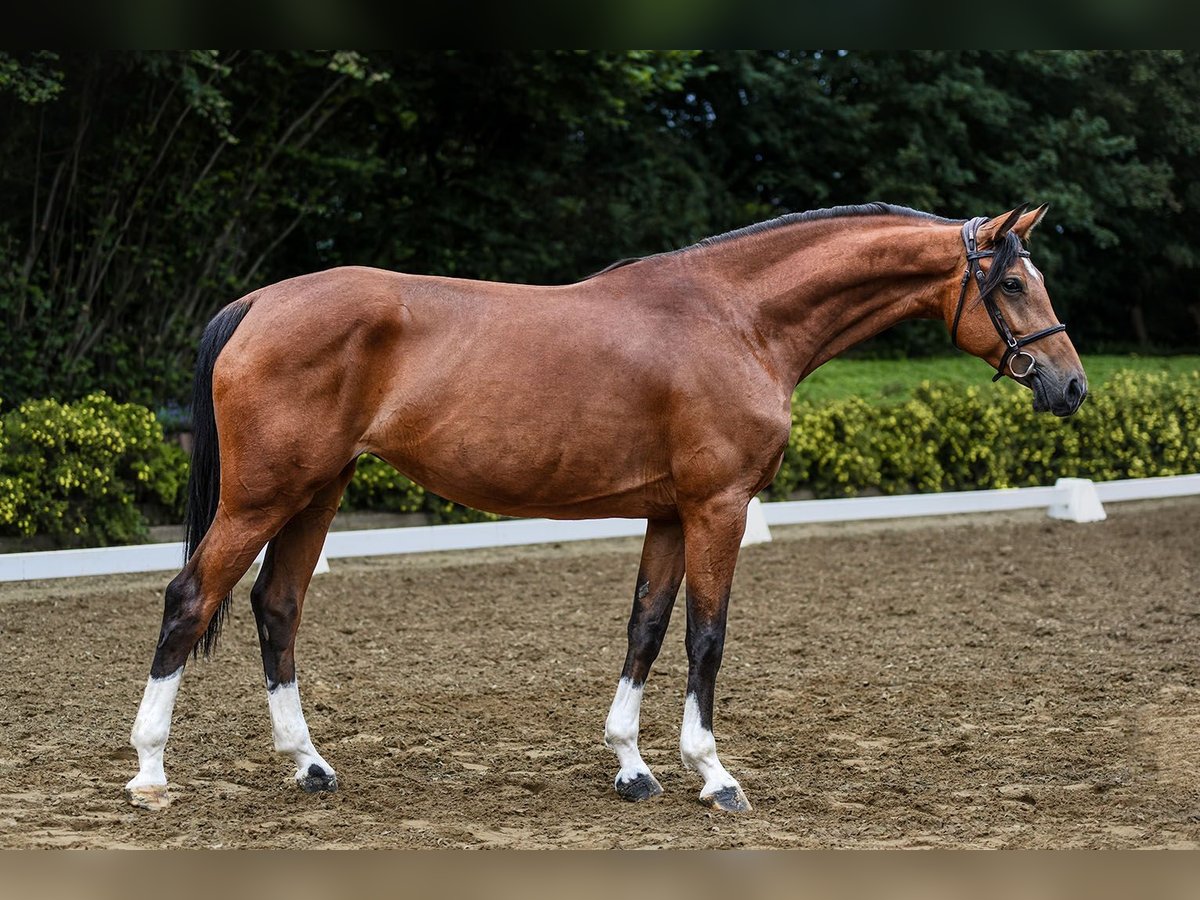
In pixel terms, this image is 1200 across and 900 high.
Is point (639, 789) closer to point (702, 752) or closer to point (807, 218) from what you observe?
point (702, 752)

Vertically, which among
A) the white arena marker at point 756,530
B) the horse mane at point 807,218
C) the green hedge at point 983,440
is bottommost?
the green hedge at point 983,440

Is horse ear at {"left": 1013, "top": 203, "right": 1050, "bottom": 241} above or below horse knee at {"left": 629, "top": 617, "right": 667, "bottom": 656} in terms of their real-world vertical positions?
above

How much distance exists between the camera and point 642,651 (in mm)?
4500

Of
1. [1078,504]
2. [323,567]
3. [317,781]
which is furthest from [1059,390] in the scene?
[1078,504]

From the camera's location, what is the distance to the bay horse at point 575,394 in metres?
4.20

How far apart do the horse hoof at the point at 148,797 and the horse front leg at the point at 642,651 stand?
1593 millimetres

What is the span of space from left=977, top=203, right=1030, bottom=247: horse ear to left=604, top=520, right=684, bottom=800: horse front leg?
152 cm

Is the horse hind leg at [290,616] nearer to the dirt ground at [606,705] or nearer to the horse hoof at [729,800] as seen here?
the dirt ground at [606,705]

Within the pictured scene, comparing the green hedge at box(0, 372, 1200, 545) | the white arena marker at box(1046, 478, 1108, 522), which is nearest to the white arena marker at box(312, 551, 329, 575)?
the green hedge at box(0, 372, 1200, 545)

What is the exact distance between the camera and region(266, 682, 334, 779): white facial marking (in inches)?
177

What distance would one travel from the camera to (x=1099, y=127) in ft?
63.5

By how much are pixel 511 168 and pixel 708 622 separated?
1162 cm

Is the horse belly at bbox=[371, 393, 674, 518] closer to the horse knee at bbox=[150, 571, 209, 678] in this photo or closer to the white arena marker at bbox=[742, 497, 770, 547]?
the horse knee at bbox=[150, 571, 209, 678]

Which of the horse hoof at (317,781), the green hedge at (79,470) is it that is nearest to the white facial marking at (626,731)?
the horse hoof at (317,781)
